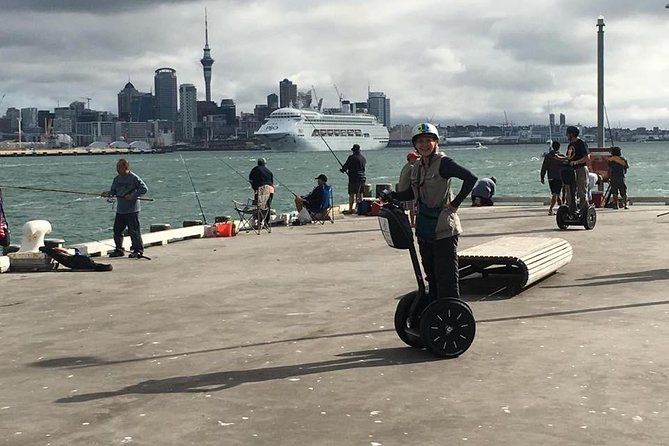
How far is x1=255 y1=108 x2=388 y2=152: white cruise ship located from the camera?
6959 inches

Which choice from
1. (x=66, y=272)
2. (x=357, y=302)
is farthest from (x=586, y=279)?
(x=66, y=272)

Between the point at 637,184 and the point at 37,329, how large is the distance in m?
67.7

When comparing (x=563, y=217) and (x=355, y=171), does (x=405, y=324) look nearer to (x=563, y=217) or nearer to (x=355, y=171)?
(x=563, y=217)

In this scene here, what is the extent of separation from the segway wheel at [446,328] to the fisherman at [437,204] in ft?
0.56

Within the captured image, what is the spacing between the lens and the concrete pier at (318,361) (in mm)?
5992

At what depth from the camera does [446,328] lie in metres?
7.87

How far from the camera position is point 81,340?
9023 millimetres

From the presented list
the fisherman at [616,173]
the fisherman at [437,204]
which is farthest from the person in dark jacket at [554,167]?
the fisherman at [437,204]

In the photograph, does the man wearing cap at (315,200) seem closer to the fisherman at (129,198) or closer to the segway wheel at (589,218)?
the segway wheel at (589,218)

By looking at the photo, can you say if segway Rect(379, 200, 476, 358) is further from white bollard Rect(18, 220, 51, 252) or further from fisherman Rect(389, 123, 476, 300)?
white bollard Rect(18, 220, 51, 252)

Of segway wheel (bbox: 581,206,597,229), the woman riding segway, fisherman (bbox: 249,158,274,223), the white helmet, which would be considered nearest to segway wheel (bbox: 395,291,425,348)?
the woman riding segway

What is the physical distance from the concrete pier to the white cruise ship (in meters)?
158

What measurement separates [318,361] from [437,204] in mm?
1615

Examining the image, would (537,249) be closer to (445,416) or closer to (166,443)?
(445,416)
